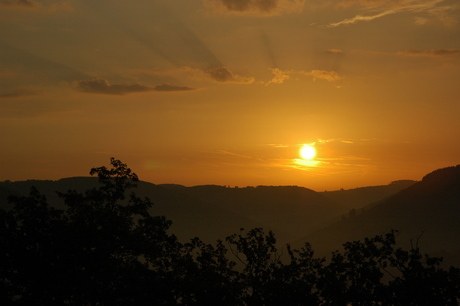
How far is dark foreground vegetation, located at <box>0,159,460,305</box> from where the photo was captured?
106ft

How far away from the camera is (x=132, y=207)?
120ft

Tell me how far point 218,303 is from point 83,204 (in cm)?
1199

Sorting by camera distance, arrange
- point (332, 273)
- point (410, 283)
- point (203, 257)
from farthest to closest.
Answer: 1. point (203, 257)
2. point (332, 273)
3. point (410, 283)

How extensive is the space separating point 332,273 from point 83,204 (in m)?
18.1

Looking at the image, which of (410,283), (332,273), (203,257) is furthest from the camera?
(203,257)

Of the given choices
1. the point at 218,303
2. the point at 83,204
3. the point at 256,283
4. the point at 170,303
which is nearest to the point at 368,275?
the point at 256,283

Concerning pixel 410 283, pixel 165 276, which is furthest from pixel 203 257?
pixel 410 283

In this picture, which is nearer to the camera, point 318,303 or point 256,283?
point 318,303

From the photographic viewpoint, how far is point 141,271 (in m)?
34.8

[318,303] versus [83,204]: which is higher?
[83,204]

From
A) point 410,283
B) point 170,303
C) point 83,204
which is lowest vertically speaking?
point 170,303

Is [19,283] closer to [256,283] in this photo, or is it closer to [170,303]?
[170,303]

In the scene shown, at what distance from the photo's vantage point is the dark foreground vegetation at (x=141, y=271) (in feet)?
106

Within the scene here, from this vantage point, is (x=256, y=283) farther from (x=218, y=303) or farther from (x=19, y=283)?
(x=19, y=283)
